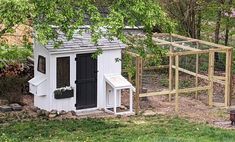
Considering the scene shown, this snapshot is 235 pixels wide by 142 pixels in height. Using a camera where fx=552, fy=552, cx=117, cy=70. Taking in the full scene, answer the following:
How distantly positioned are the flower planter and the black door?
0.27 meters

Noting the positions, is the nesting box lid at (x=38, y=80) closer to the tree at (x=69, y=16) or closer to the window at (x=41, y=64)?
the window at (x=41, y=64)

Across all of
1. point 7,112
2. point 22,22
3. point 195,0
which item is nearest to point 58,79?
point 7,112

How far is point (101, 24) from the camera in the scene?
37.0ft

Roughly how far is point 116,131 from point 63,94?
3.62m

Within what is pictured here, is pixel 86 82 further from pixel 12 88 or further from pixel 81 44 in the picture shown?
pixel 12 88

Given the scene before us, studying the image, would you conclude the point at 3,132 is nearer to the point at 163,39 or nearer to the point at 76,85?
the point at 76,85

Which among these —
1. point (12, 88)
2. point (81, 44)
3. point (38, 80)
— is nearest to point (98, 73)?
point (81, 44)

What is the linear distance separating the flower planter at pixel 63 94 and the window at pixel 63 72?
0.18 metres

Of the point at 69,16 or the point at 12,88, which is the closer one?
the point at 69,16

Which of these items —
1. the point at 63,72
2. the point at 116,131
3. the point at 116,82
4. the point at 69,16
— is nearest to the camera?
the point at 69,16

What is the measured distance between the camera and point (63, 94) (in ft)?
52.6

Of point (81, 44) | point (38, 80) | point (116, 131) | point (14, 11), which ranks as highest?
point (14, 11)

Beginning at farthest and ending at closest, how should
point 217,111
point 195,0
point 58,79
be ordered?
point 195,0 < point 217,111 < point 58,79

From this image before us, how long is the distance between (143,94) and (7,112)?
4.05 metres
